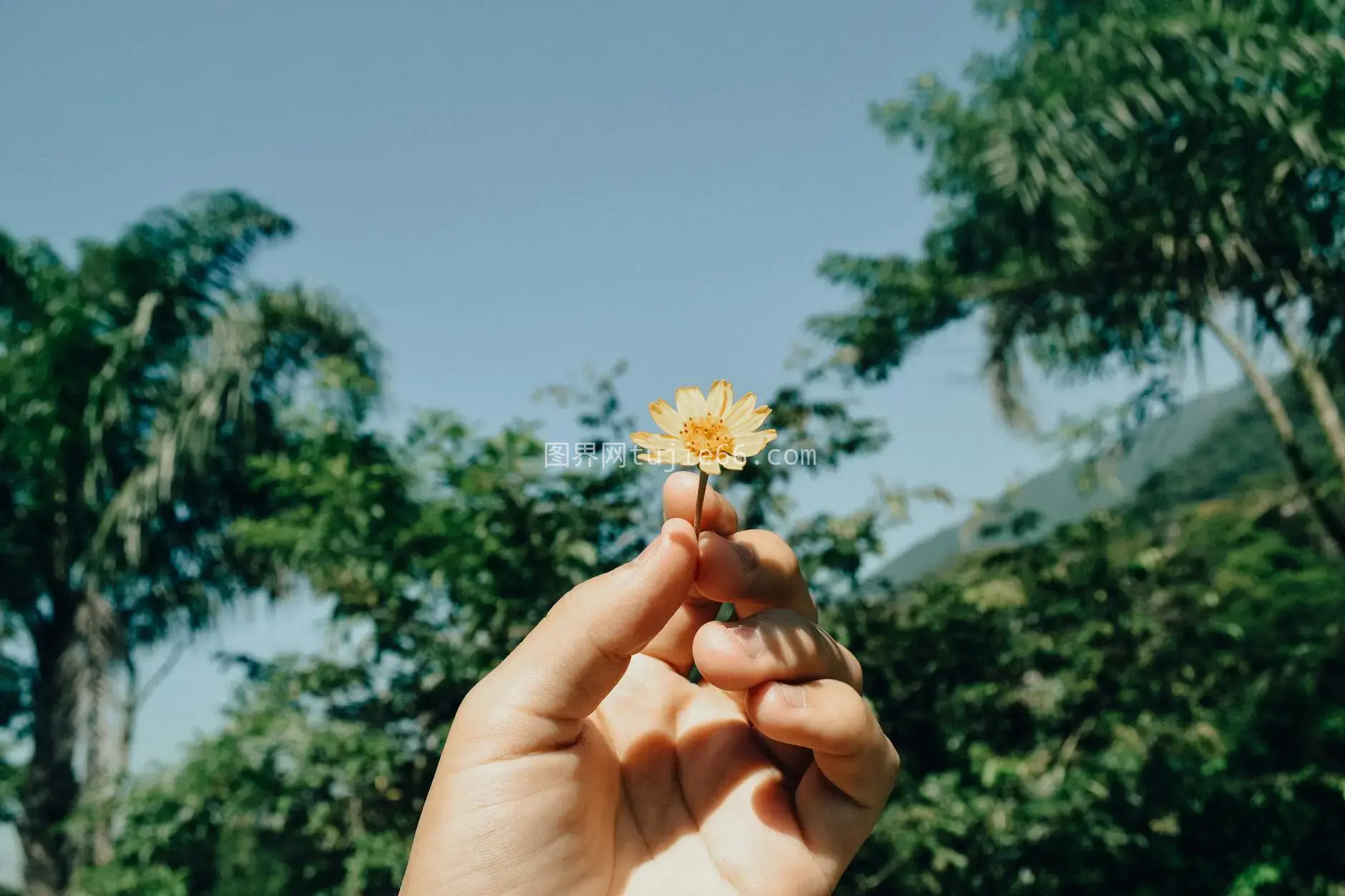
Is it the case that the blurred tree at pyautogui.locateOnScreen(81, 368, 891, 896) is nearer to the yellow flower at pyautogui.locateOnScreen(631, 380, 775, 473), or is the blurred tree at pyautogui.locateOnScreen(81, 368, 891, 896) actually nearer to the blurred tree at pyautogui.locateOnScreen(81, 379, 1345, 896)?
the blurred tree at pyautogui.locateOnScreen(81, 379, 1345, 896)

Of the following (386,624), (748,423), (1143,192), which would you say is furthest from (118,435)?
(1143,192)

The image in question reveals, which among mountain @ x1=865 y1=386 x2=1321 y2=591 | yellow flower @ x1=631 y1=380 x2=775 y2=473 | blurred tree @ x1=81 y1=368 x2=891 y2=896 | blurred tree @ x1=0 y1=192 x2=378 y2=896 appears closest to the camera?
yellow flower @ x1=631 y1=380 x2=775 y2=473

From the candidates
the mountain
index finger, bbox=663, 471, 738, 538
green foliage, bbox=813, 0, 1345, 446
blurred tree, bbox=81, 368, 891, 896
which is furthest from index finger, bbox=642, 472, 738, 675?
green foliage, bbox=813, 0, 1345, 446

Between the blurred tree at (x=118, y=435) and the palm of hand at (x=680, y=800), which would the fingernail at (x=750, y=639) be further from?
the blurred tree at (x=118, y=435)

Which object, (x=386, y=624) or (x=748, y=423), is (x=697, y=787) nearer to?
(x=748, y=423)

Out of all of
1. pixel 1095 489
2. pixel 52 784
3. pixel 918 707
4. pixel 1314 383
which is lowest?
pixel 918 707

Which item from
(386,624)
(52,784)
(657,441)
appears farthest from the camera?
(52,784)

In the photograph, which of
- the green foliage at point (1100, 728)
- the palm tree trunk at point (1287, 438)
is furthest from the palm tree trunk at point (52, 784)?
the palm tree trunk at point (1287, 438)

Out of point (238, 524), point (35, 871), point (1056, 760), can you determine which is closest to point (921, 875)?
point (1056, 760)
